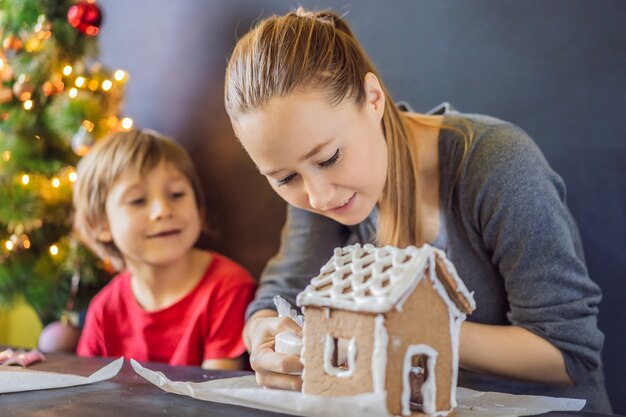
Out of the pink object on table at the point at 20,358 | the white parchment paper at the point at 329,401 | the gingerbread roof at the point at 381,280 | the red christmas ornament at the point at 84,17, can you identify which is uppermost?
the red christmas ornament at the point at 84,17

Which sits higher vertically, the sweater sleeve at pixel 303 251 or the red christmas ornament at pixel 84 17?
the red christmas ornament at pixel 84 17

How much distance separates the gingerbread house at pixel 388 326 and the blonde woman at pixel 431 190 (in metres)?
0.12

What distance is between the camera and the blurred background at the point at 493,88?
1520 millimetres

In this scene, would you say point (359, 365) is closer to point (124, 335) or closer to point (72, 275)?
point (124, 335)

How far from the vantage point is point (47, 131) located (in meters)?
2.12

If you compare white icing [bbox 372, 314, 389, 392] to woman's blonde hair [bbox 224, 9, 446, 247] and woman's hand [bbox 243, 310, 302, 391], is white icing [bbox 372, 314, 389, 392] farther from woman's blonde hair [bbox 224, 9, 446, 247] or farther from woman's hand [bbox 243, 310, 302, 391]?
woman's blonde hair [bbox 224, 9, 446, 247]

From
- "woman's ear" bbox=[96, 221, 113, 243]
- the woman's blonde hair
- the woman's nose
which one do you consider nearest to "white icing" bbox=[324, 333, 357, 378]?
the woman's nose

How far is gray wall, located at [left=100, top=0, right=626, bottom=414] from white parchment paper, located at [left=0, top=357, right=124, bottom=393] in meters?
0.88

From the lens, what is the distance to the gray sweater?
1.18 meters

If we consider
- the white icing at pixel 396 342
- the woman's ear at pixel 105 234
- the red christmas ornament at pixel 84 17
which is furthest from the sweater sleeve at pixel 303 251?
the red christmas ornament at pixel 84 17

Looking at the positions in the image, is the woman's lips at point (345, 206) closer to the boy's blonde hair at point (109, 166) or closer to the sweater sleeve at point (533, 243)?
the sweater sleeve at point (533, 243)

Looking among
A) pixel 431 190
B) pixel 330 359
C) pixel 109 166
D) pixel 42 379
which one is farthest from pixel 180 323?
pixel 330 359

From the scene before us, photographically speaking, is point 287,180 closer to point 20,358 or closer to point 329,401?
point 329,401

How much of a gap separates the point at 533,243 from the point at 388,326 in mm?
498
